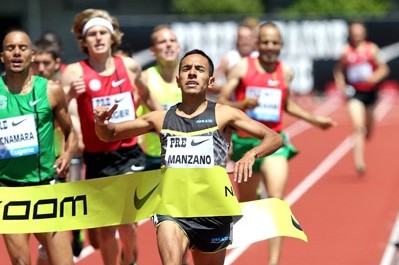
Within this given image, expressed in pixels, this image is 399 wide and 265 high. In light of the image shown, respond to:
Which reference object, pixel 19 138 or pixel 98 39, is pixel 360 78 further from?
pixel 19 138

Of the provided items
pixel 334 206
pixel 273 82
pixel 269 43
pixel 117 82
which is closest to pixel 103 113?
pixel 117 82

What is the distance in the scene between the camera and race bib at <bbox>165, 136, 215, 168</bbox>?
7309mm

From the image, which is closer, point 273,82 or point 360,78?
point 273,82

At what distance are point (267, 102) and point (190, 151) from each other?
3.26m

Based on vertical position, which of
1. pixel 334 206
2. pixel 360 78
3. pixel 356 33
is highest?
pixel 356 33

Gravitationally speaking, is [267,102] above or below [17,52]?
below

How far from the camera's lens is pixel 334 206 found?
47.9 feet

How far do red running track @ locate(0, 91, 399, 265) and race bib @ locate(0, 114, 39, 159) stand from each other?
3.13 meters

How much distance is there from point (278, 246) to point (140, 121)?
276 centimetres

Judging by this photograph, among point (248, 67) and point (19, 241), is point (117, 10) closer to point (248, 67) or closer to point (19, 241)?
point (248, 67)

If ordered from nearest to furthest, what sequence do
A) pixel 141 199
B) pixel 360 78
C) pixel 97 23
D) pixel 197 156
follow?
pixel 197 156, pixel 141 199, pixel 97 23, pixel 360 78

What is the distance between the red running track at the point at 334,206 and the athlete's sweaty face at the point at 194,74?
391cm

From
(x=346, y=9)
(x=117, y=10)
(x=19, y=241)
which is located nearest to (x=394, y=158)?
(x=19, y=241)

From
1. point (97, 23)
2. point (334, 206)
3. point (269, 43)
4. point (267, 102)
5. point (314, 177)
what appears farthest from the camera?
point (314, 177)
